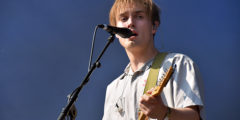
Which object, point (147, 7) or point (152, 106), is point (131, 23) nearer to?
point (147, 7)

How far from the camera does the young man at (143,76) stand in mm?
1997

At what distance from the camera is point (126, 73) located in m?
2.61

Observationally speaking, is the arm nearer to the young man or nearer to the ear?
the young man

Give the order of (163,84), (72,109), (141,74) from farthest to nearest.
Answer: (141,74) < (72,109) < (163,84)

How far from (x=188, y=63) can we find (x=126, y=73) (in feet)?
2.02

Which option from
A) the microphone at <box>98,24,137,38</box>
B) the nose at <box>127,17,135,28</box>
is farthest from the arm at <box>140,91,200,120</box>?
the nose at <box>127,17,135,28</box>

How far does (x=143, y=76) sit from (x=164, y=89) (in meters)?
0.26

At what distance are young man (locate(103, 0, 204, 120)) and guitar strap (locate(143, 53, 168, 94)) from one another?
0.04m

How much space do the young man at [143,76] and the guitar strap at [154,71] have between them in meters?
0.04

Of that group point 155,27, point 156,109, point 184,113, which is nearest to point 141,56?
point 155,27

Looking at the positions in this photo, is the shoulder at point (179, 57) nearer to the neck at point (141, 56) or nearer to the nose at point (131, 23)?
the neck at point (141, 56)

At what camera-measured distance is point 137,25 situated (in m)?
2.40

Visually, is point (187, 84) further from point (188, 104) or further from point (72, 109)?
point (72, 109)

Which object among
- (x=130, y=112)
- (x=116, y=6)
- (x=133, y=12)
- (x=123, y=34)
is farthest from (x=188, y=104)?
(x=116, y=6)
